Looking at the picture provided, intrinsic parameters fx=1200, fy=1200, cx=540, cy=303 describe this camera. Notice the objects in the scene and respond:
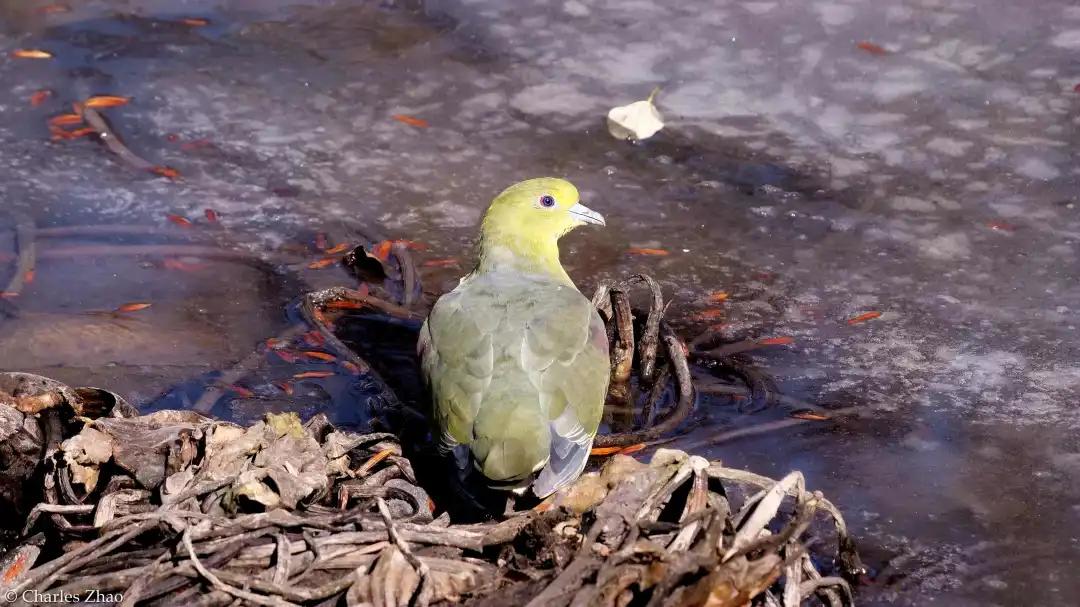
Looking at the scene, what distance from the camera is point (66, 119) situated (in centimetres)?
677

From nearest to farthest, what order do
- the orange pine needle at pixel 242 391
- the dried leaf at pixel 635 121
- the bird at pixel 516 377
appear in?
the bird at pixel 516 377 < the orange pine needle at pixel 242 391 < the dried leaf at pixel 635 121

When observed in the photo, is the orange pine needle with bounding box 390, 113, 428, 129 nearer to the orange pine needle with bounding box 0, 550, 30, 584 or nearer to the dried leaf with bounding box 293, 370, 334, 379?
the dried leaf with bounding box 293, 370, 334, 379

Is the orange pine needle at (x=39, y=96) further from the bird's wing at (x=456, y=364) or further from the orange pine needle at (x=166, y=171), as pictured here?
the bird's wing at (x=456, y=364)

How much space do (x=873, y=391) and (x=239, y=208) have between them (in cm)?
320

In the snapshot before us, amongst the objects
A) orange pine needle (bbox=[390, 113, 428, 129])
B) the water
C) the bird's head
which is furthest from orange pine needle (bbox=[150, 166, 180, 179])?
the bird's head

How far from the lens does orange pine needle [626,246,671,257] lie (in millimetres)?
5562

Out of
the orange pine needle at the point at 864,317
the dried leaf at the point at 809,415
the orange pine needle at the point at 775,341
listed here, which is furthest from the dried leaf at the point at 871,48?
the dried leaf at the point at 809,415

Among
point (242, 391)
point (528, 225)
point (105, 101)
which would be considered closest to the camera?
point (242, 391)

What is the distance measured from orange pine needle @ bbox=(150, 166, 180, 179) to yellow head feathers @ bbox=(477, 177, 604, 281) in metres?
2.15

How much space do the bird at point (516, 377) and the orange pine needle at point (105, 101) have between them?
131 inches

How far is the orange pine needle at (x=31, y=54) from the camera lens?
747 centimetres

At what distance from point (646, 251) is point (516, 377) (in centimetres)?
181

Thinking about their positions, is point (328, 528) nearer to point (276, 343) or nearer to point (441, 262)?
point (276, 343)

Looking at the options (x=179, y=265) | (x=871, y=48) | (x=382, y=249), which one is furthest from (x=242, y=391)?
(x=871, y=48)
